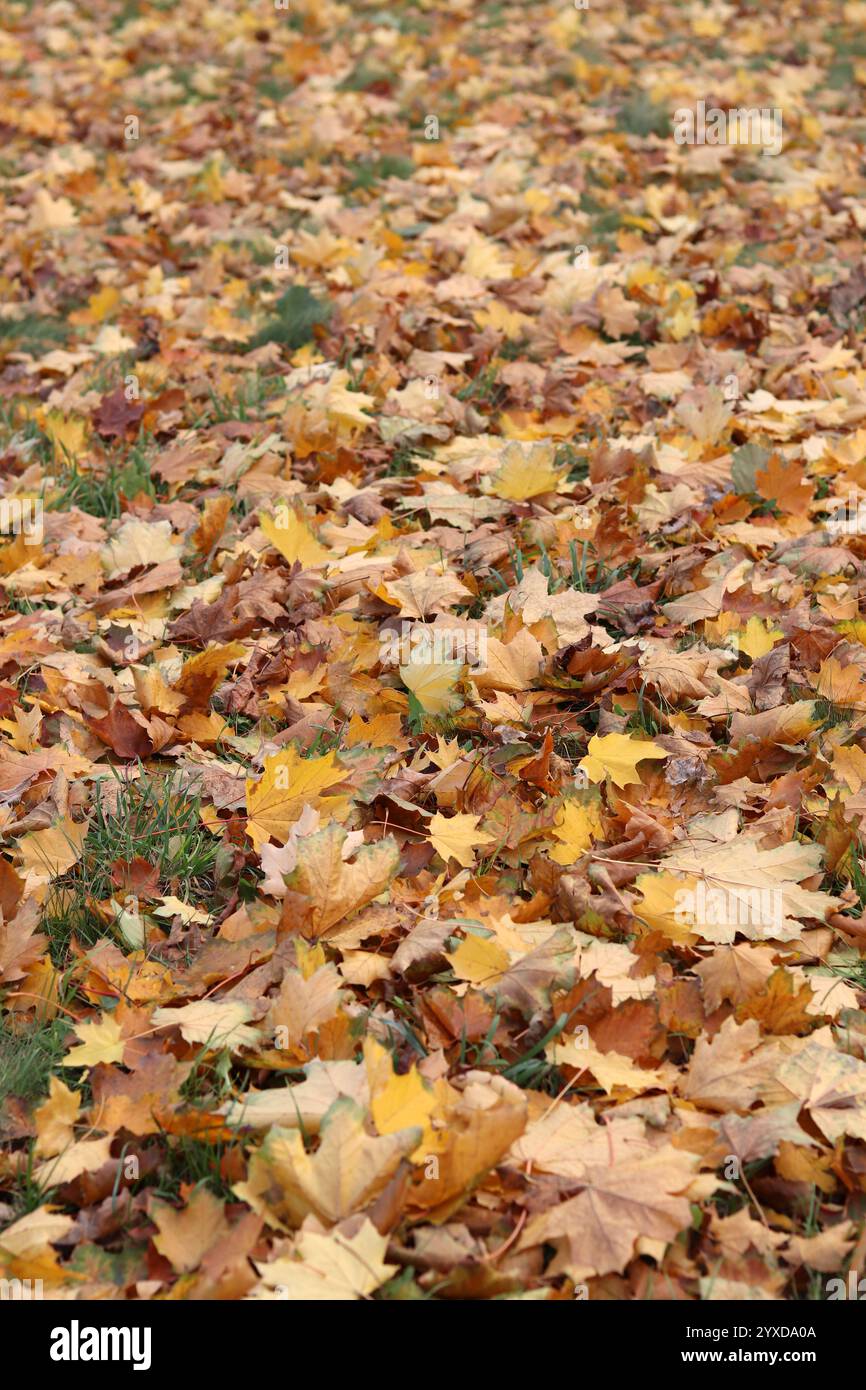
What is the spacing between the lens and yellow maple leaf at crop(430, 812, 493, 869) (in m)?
2.07

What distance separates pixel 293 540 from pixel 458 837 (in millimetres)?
1048

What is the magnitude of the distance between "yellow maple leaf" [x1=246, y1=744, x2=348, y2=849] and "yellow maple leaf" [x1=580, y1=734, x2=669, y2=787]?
444mm

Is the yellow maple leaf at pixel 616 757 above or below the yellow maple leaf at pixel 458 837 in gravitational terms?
above

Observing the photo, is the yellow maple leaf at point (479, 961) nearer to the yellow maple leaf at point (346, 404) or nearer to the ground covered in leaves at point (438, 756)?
the ground covered in leaves at point (438, 756)

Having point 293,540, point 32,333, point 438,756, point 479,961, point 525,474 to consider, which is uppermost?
point 32,333

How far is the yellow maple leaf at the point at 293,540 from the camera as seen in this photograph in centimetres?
286

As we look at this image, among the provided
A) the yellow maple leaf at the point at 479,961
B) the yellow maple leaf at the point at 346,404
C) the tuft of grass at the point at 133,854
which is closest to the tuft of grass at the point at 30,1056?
the tuft of grass at the point at 133,854

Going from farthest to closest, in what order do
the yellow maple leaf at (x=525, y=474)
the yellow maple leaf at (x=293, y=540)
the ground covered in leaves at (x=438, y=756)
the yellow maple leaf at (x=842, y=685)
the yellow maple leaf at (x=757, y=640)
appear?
the yellow maple leaf at (x=525, y=474), the yellow maple leaf at (x=293, y=540), the yellow maple leaf at (x=757, y=640), the yellow maple leaf at (x=842, y=685), the ground covered in leaves at (x=438, y=756)

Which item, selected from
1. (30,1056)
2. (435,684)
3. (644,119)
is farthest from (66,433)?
(644,119)

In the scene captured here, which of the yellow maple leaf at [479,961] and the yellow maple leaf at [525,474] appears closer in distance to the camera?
the yellow maple leaf at [479,961]

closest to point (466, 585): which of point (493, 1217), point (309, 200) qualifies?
point (493, 1217)

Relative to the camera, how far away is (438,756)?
2.26m

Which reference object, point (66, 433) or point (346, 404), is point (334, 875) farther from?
point (66, 433)

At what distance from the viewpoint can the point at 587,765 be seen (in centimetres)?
222
